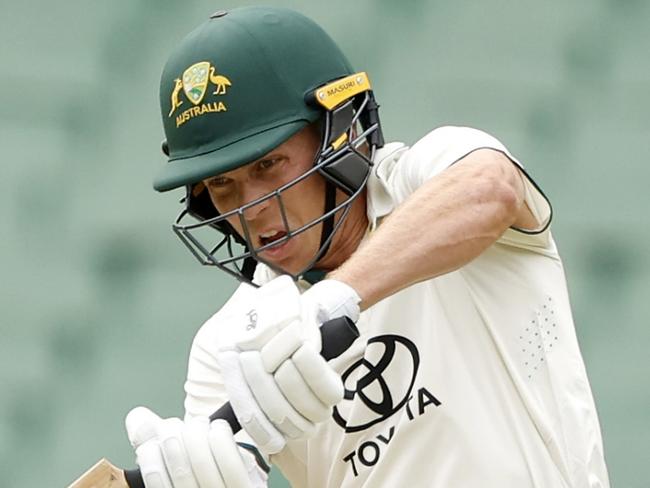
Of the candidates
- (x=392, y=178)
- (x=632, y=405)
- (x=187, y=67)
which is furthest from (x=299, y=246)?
(x=632, y=405)

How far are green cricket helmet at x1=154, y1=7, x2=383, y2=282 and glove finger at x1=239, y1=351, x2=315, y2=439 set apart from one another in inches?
20.9

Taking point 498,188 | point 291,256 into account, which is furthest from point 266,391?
point 291,256

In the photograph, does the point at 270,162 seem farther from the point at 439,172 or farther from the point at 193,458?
the point at 193,458

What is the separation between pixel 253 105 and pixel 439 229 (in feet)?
1.73

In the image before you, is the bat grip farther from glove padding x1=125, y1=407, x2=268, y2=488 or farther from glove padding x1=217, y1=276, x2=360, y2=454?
glove padding x1=125, y1=407, x2=268, y2=488

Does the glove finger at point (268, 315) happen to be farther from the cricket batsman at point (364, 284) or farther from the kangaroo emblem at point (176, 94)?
the kangaroo emblem at point (176, 94)

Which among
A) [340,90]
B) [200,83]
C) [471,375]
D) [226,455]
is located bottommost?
[471,375]

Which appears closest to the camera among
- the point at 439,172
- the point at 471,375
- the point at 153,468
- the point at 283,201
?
the point at 153,468

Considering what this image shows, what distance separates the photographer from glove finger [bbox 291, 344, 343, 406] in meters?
1.98

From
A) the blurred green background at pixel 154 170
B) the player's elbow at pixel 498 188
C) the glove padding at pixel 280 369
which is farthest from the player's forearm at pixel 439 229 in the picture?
the blurred green background at pixel 154 170

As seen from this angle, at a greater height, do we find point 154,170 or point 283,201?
point 283,201

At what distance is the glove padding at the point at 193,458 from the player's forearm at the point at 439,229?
27 cm

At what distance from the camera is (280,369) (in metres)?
1.99

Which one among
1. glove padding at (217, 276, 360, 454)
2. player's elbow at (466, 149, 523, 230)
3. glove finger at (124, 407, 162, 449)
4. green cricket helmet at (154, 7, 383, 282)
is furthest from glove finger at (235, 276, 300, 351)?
green cricket helmet at (154, 7, 383, 282)
